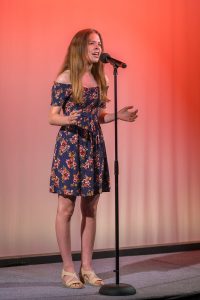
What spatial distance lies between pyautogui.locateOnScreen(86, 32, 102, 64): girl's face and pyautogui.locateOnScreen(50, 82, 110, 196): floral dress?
0.60 ft

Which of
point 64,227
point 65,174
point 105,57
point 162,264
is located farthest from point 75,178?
point 162,264

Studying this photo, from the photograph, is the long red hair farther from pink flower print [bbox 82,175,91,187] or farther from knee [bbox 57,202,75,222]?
knee [bbox 57,202,75,222]

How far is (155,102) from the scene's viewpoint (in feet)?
18.0

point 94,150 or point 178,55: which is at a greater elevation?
point 178,55

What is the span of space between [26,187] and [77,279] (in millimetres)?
1126

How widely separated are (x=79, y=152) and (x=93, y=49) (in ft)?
2.06

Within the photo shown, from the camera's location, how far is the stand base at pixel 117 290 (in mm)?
3523

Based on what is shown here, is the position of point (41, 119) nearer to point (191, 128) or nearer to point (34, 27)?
point (34, 27)

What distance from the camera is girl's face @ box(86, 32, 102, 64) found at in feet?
12.4

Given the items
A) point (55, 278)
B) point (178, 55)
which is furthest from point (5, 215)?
point (178, 55)

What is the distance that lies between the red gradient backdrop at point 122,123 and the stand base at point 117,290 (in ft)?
4.23

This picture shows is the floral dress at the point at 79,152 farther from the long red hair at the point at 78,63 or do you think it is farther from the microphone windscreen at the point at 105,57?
the microphone windscreen at the point at 105,57

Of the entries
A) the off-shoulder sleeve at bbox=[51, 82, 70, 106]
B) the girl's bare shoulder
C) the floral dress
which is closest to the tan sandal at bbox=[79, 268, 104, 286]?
the floral dress

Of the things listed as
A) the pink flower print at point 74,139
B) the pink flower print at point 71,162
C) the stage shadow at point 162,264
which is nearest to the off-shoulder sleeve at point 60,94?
the pink flower print at point 74,139
